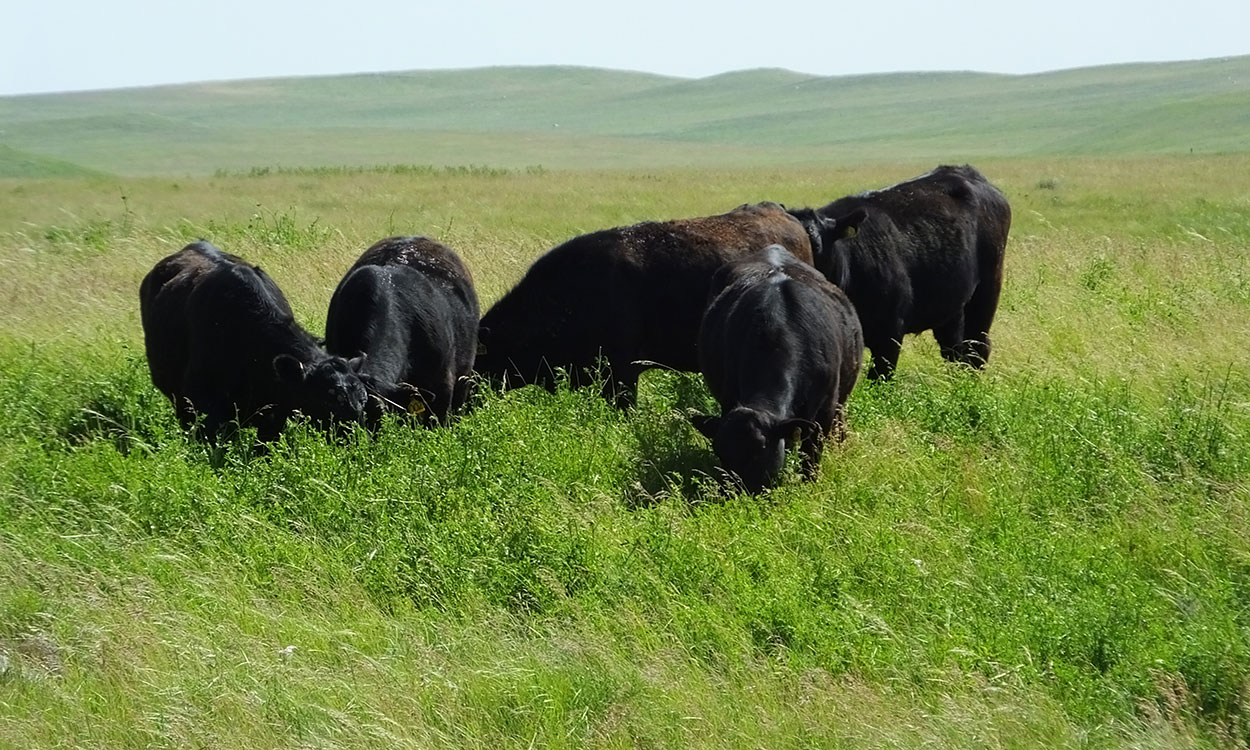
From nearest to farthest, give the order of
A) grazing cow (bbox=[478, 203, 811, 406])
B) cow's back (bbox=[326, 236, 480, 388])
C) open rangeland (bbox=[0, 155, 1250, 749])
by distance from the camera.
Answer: open rangeland (bbox=[0, 155, 1250, 749])
cow's back (bbox=[326, 236, 480, 388])
grazing cow (bbox=[478, 203, 811, 406])

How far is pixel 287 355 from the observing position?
929 cm

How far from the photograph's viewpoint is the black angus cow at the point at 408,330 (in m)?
9.66

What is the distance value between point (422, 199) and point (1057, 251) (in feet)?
59.6

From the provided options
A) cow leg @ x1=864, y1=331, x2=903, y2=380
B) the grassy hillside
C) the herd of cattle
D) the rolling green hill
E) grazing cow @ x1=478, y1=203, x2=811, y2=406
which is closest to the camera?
the herd of cattle

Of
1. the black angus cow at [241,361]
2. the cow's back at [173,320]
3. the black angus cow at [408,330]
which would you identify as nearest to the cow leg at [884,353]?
the black angus cow at [408,330]

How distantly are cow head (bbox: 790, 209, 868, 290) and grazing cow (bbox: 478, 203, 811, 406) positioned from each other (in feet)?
3.41

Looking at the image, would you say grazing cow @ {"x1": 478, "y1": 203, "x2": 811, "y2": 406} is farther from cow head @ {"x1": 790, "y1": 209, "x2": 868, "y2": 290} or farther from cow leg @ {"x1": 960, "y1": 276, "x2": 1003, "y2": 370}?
cow leg @ {"x1": 960, "y1": 276, "x2": 1003, "y2": 370}

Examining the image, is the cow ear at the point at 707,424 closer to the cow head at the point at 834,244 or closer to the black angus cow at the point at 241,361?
the black angus cow at the point at 241,361

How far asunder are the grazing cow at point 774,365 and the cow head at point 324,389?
230 centimetres

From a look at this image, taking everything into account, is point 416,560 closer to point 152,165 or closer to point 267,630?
point 267,630

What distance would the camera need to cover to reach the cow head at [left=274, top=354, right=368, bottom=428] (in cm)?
905

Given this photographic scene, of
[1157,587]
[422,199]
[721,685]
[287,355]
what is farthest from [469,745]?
[422,199]

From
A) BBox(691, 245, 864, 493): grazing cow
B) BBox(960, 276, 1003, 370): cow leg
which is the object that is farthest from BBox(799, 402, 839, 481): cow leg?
BBox(960, 276, 1003, 370): cow leg

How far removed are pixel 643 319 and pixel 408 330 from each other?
2089 mm
